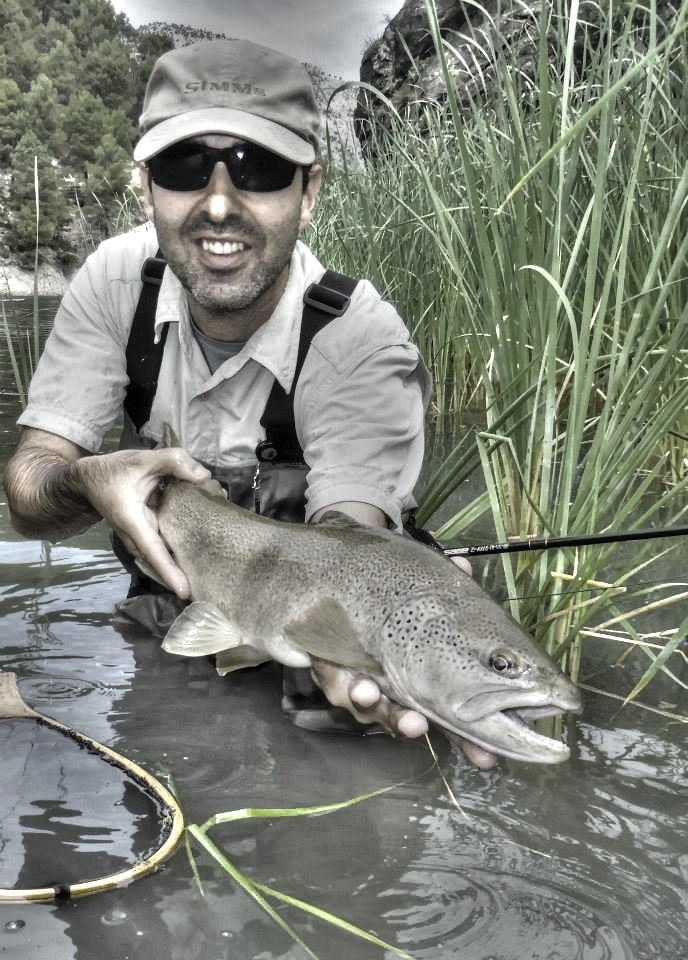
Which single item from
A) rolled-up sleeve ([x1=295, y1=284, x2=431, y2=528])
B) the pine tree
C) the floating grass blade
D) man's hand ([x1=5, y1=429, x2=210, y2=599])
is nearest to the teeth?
rolled-up sleeve ([x1=295, y1=284, x2=431, y2=528])

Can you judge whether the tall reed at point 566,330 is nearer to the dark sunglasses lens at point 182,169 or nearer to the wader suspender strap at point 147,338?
the dark sunglasses lens at point 182,169

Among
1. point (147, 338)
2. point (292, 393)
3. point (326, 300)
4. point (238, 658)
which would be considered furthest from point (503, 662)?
point (147, 338)

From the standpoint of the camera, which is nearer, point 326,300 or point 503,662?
point 503,662

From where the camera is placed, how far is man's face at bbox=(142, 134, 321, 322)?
3188 mm

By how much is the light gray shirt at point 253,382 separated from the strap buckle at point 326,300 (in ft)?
0.10

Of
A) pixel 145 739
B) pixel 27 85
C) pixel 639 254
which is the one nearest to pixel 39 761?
pixel 145 739

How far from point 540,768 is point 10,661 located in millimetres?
1698

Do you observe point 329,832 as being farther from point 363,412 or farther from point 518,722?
point 363,412

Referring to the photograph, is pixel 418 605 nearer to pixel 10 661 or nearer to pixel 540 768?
pixel 540 768

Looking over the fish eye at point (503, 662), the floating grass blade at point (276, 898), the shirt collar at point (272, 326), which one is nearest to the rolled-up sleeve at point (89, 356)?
the shirt collar at point (272, 326)

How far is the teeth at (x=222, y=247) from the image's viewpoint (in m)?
3.23

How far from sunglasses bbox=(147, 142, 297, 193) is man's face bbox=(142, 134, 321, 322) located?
0.02 metres

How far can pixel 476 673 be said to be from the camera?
6.77 ft

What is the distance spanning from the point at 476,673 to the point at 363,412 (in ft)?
4.22
